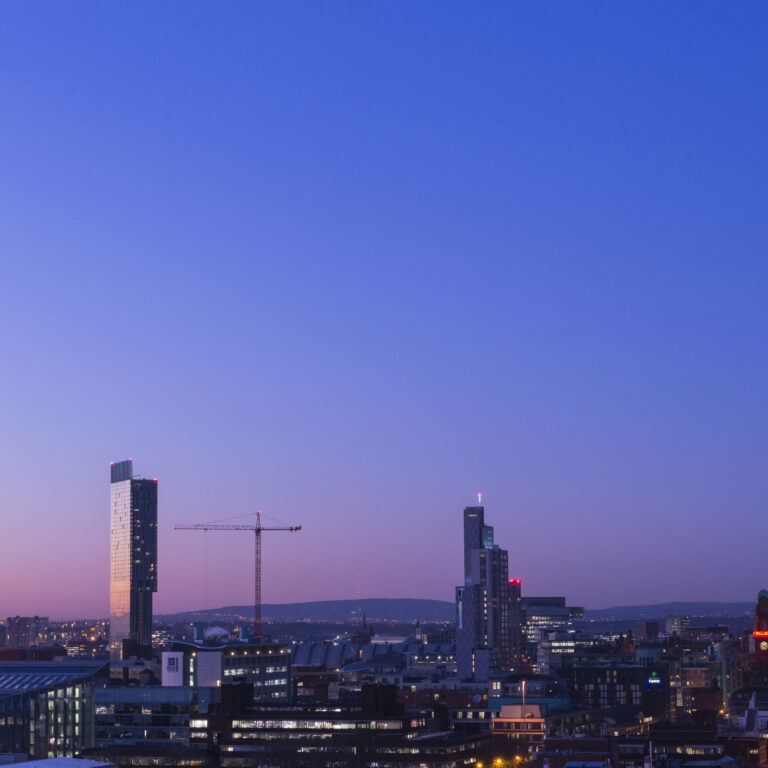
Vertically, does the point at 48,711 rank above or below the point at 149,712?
above

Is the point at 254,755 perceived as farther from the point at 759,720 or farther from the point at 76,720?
the point at 759,720

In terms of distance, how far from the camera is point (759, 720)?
647 ft

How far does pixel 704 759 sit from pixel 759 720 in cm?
4383

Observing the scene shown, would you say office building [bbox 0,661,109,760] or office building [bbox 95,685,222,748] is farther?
office building [bbox 95,685,222,748]

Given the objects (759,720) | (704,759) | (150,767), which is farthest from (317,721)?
(759,720)

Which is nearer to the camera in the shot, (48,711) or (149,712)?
(48,711)

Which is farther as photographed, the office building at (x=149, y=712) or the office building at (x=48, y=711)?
the office building at (x=149, y=712)

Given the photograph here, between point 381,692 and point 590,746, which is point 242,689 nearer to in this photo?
point 381,692

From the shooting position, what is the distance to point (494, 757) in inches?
7106

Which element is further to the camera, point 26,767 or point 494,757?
point 494,757

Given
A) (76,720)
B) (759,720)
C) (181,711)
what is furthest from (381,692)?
(759,720)

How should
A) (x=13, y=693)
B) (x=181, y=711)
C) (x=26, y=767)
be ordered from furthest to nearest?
(x=181, y=711)
(x=13, y=693)
(x=26, y=767)

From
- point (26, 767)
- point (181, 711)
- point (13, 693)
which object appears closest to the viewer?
point (26, 767)

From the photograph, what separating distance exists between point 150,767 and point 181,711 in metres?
16.6
